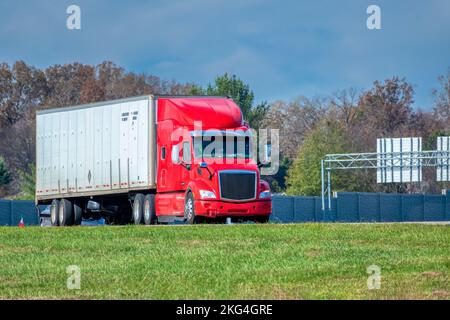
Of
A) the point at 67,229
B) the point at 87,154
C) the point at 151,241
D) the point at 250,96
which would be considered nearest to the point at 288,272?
the point at 151,241

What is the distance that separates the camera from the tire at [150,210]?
3791 cm

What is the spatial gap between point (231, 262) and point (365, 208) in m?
59.3

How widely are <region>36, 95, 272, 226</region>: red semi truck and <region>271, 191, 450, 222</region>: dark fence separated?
31.8 m

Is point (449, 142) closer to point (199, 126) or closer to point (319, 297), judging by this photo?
point (199, 126)

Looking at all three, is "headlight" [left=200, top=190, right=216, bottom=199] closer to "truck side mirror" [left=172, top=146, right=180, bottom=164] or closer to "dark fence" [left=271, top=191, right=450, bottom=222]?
"truck side mirror" [left=172, top=146, right=180, bottom=164]

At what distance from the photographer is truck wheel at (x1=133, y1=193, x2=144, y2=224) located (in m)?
38.9

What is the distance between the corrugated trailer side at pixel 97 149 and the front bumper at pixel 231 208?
127 inches

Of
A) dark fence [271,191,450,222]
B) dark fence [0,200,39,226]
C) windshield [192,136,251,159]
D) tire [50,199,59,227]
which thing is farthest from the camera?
dark fence [271,191,450,222]

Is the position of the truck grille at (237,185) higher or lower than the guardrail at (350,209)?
higher

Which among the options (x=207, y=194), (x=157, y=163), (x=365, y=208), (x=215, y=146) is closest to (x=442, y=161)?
(x=365, y=208)

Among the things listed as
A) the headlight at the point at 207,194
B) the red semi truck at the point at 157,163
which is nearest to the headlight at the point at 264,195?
the red semi truck at the point at 157,163
